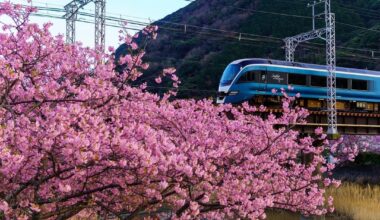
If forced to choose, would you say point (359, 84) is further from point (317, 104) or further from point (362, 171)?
point (362, 171)

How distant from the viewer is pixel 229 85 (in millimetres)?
20719

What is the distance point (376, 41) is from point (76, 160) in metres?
52.7

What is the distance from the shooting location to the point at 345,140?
33.9m

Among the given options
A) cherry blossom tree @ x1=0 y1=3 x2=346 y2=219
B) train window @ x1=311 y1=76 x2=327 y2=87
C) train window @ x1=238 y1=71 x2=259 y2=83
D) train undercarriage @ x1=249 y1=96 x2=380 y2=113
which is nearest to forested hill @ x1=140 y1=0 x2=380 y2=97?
train undercarriage @ x1=249 y1=96 x2=380 y2=113

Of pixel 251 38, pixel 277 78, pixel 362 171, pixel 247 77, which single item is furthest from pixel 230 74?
pixel 251 38

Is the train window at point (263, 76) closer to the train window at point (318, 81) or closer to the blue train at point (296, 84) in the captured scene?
the blue train at point (296, 84)

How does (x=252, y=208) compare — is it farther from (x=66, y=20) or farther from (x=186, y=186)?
(x=66, y=20)

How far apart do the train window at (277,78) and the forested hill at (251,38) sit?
25.5m

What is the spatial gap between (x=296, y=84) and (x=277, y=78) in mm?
1108

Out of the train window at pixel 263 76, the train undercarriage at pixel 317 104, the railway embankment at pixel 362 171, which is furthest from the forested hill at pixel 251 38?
the train window at pixel 263 76

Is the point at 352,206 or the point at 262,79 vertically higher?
the point at 262,79

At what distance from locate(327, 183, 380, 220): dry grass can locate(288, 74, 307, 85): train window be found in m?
5.85


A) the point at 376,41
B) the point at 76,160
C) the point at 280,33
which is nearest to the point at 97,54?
the point at 76,160

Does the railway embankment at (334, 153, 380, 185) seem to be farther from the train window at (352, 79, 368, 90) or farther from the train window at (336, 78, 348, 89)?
the train window at (336, 78, 348, 89)
